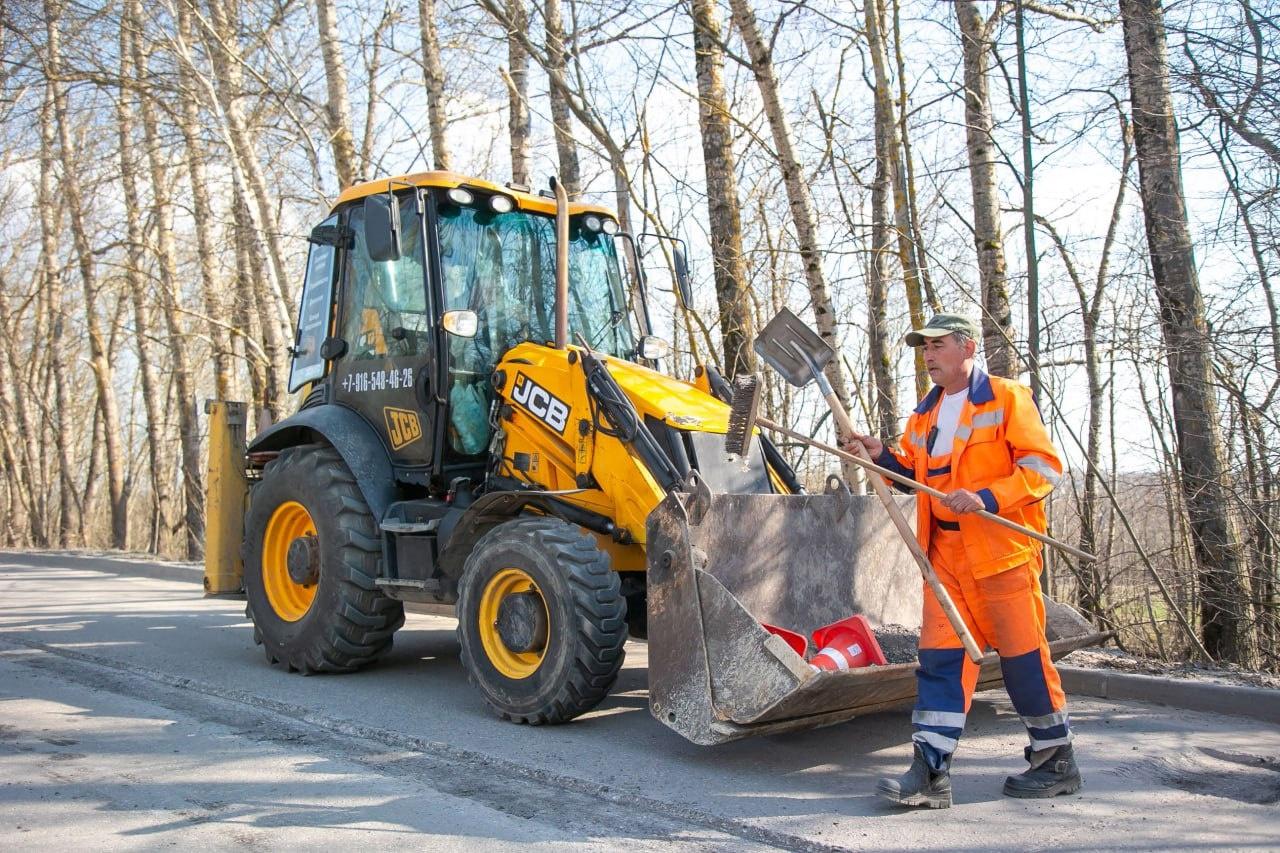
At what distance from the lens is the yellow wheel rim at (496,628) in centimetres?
555

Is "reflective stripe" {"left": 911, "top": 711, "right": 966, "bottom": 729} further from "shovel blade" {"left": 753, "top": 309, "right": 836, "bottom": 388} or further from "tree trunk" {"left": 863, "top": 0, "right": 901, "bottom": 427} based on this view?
"tree trunk" {"left": 863, "top": 0, "right": 901, "bottom": 427}

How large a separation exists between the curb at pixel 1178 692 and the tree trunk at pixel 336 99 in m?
10.4

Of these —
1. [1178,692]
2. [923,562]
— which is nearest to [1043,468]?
[923,562]

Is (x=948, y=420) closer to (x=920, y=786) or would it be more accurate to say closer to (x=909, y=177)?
(x=920, y=786)

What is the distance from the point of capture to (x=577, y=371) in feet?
19.7

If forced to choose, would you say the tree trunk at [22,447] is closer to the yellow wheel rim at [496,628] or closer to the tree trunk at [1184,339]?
the yellow wheel rim at [496,628]

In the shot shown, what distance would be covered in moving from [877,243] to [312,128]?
9.01 metres

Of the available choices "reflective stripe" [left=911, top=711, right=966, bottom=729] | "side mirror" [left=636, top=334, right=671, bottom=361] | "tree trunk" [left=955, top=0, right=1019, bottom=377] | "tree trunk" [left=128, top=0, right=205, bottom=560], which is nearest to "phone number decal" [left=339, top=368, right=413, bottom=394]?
"side mirror" [left=636, top=334, right=671, bottom=361]

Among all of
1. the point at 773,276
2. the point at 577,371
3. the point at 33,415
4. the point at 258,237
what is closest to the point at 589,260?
the point at 577,371

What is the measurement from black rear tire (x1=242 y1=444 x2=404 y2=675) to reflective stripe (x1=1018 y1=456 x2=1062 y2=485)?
148 inches

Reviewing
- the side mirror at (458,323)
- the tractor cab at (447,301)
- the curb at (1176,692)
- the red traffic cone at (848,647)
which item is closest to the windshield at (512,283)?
the tractor cab at (447,301)

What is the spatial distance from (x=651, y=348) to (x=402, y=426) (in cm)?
157

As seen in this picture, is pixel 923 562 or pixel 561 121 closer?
pixel 923 562

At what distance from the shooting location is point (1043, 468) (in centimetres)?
425
